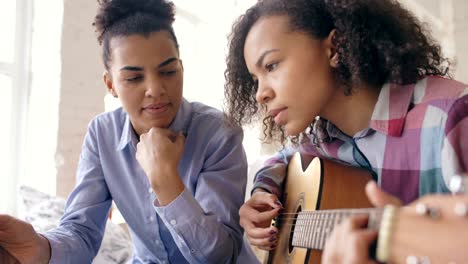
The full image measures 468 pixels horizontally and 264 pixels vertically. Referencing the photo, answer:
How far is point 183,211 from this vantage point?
42.0 inches

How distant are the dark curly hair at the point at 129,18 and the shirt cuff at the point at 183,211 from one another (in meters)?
0.46

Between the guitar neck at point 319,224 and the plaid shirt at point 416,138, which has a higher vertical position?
the plaid shirt at point 416,138

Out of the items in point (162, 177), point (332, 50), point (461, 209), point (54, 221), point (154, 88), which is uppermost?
point (332, 50)

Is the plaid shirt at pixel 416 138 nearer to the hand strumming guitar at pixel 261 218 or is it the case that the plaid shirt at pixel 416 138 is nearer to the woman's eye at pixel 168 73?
the hand strumming guitar at pixel 261 218

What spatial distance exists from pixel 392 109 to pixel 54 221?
125 cm

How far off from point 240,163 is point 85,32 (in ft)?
3.81

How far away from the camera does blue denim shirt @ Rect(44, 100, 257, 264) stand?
110 centimetres

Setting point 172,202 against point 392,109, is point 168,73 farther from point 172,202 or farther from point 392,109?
point 392,109

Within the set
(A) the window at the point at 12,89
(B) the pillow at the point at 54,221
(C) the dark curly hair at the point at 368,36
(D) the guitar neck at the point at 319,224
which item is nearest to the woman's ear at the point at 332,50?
(C) the dark curly hair at the point at 368,36

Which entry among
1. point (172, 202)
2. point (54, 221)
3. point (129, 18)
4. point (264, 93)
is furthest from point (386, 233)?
point (54, 221)

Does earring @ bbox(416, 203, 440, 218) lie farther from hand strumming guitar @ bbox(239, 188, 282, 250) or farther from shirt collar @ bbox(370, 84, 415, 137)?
hand strumming guitar @ bbox(239, 188, 282, 250)

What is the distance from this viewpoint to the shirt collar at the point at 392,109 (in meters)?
0.88

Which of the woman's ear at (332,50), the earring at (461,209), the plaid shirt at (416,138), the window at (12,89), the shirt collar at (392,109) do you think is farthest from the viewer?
the window at (12,89)

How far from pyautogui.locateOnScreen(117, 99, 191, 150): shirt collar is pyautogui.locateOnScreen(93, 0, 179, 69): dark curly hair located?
7.1 inches
